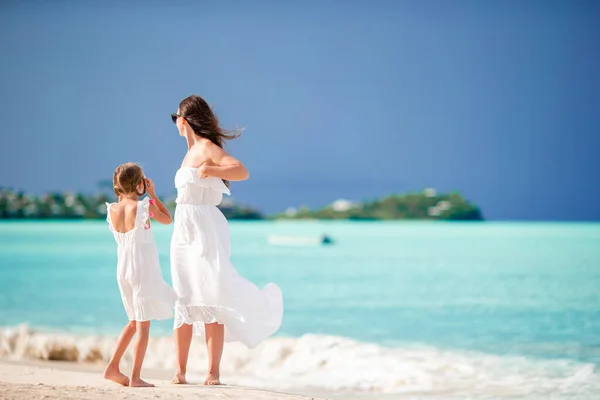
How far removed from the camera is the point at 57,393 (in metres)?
4.19

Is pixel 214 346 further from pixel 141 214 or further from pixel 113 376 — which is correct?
pixel 141 214

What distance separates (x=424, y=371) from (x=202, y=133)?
391 cm

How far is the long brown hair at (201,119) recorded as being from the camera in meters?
4.98

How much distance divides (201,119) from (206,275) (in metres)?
0.92

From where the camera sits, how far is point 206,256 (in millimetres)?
4840

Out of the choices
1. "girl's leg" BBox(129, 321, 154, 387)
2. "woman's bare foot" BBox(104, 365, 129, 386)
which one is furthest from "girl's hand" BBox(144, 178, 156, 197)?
"woman's bare foot" BBox(104, 365, 129, 386)

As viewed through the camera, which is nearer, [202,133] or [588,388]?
[202,133]

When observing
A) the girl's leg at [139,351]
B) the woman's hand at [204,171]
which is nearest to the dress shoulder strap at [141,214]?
the woman's hand at [204,171]

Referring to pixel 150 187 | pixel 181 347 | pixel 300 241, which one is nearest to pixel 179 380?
pixel 181 347

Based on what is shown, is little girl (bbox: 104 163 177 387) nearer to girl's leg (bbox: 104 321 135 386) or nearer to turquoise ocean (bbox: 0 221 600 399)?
girl's leg (bbox: 104 321 135 386)

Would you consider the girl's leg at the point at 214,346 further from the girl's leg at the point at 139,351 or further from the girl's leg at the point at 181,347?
the girl's leg at the point at 139,351

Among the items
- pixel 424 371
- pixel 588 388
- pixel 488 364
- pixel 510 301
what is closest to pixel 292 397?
pixel 424 371

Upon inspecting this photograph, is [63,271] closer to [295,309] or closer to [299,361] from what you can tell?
[295,309]

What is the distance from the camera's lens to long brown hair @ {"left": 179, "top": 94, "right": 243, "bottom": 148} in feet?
16.3
